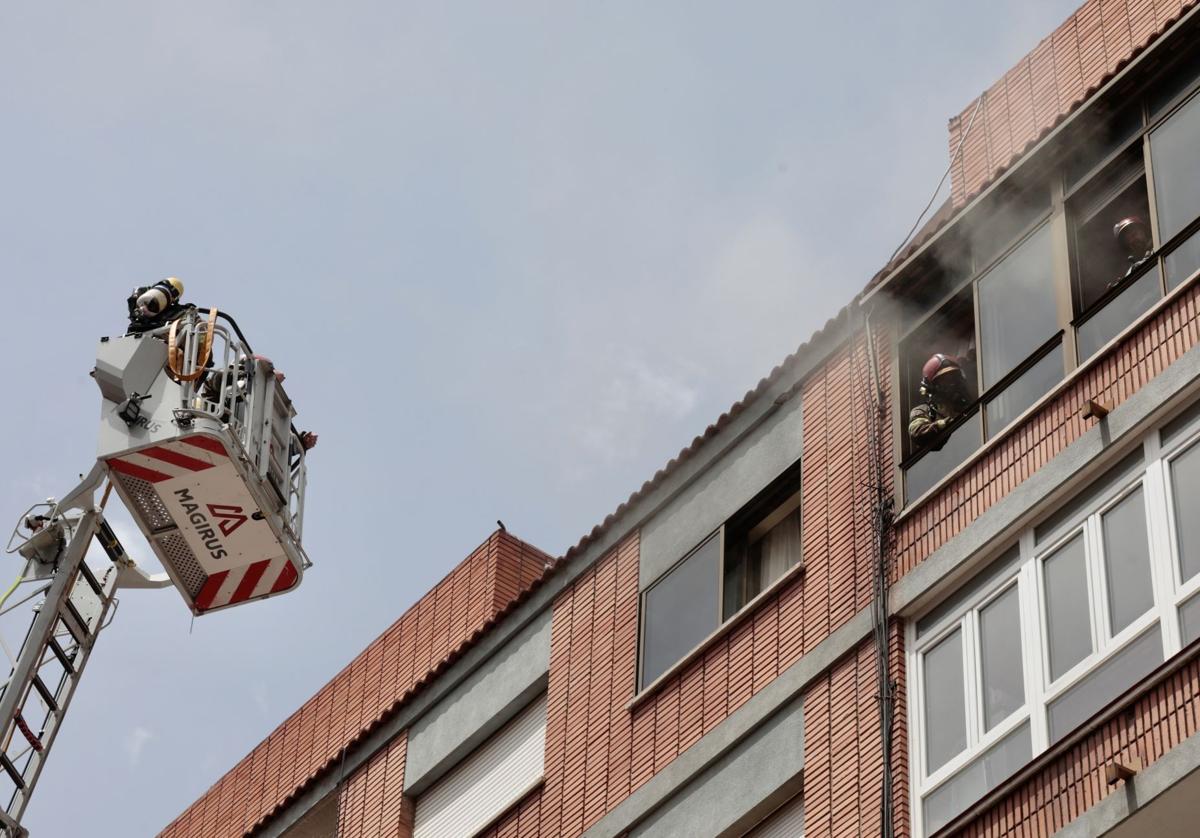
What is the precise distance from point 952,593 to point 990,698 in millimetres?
Answer: 1193

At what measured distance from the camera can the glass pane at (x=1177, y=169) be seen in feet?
52.1

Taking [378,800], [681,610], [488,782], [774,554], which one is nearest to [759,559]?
[774,554]

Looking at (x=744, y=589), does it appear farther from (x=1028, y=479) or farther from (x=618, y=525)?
(x=1028, y=479)

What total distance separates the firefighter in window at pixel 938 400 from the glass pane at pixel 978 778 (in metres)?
3.01

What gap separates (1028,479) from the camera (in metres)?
16.0

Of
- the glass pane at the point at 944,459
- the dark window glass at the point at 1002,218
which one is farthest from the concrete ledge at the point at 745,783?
the dark window glass at the point at 1002,218

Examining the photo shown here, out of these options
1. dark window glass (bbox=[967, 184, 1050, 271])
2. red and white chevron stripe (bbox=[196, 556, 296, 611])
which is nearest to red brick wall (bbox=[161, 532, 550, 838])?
red and white chevron stripe (bbox=[196, 556, 296, 611])

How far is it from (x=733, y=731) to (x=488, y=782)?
12.8 feet

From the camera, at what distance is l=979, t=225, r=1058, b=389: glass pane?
1688cm

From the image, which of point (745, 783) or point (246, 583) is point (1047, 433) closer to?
point (745, 783)

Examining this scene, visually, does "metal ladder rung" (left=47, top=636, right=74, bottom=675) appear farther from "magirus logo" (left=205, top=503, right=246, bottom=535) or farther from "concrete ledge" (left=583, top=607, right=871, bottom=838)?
"concrete ledge" (left=583, top=607, right=871, bottom=838)

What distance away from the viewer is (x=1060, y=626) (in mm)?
14930

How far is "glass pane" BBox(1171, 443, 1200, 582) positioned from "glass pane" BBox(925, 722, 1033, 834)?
1539mm

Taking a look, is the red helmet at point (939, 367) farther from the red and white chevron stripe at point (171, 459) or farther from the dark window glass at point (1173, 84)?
the red and white chevron stripe at point (171, 459)
